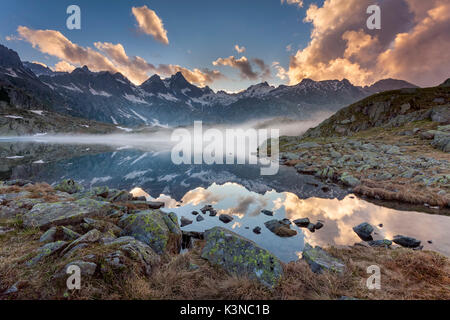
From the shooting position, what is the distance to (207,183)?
1106 inches

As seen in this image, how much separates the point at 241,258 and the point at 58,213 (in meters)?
9.78

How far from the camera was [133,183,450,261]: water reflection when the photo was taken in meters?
11.3

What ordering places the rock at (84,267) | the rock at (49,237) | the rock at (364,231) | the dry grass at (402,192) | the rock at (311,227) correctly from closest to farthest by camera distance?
the rock at (84,267) < the rock at (49,237) < the rock at (364,231) < the rock at (311,227) < the dry grass at (402,192)

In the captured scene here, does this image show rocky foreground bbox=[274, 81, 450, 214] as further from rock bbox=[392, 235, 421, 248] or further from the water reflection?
rock bbox=[392, 235, 421, 248]

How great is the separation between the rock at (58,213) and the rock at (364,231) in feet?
56.7

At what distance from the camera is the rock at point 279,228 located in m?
12.1

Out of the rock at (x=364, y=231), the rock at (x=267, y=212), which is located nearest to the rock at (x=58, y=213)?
the rock at (x=267, y=212)

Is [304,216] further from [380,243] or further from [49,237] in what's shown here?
[49,237]

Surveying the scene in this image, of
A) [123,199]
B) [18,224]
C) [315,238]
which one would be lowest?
[315,238]

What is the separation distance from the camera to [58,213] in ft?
30.0

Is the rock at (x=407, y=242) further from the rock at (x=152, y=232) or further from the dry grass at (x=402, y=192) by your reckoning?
the rock at (x=152, y=232)
